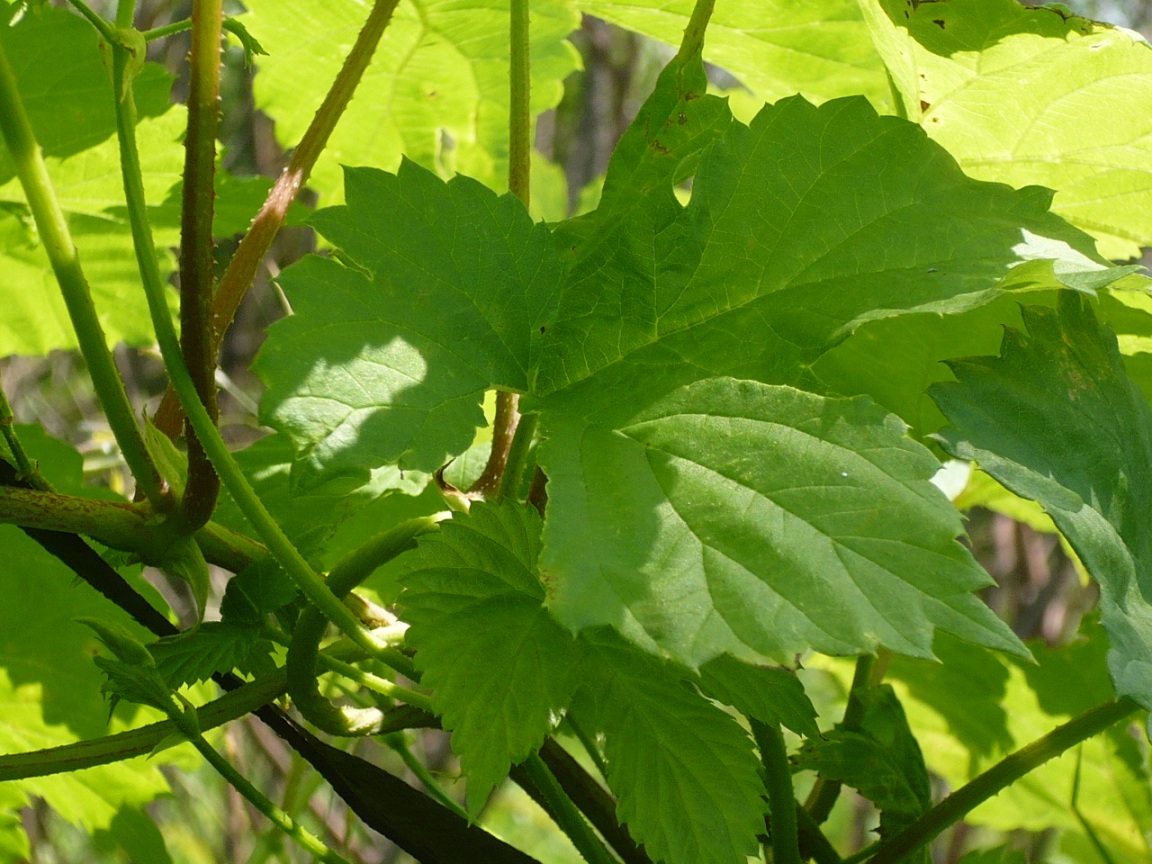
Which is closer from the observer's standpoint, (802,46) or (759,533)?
(759,533)

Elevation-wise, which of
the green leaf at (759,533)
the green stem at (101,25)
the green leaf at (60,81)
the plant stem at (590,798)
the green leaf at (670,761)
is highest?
the green stem at (101,25)

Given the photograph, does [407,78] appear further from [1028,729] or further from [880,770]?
[1028,729]

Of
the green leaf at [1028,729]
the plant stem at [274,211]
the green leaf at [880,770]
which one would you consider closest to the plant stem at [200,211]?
the plant stem at [274,211]

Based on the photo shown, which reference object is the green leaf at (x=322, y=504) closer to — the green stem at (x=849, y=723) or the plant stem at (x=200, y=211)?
the plant stem at (x=200, y=211)

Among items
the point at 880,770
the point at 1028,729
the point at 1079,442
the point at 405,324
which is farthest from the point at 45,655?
the point at 1028,729

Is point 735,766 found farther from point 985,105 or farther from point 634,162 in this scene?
point 985,105

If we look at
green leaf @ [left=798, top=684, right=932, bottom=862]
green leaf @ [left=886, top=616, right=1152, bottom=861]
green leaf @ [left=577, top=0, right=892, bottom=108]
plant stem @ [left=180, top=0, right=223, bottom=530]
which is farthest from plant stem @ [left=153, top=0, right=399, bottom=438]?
green leaf @ [left=886, top=616, right=1152, bottom=861]

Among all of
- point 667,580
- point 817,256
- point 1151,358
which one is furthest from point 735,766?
point 1151,358

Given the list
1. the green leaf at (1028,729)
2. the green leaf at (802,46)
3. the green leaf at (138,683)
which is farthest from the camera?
the green leaf at (1028,729)
